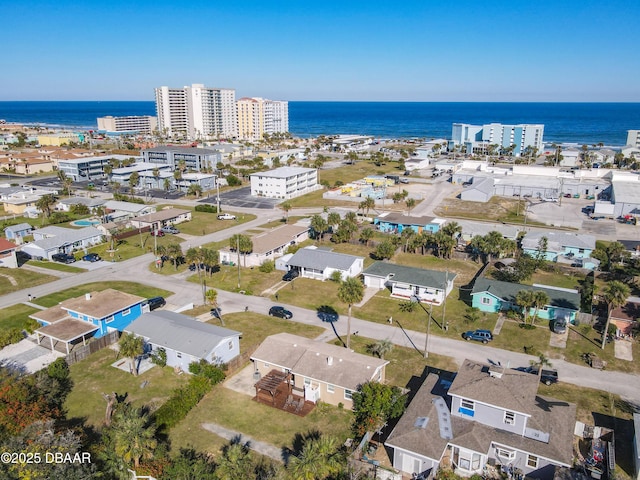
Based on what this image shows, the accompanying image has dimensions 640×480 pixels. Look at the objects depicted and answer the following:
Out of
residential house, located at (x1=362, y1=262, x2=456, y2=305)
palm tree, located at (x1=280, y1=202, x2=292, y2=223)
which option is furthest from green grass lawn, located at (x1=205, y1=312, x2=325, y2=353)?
palm tree, located at (x1=280, y1=202, x2=292, y2=223)

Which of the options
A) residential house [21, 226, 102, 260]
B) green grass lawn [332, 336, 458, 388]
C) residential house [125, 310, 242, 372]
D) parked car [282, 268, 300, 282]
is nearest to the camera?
green grass lawn [332, 336, 458, 388]

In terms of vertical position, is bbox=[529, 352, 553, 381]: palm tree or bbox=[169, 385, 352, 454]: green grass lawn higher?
bbox=[529, 352, 553, 381]: palm tree

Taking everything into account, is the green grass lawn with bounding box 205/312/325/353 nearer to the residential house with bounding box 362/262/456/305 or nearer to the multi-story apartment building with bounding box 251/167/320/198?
the residential house with bounding box 362/262/456/305

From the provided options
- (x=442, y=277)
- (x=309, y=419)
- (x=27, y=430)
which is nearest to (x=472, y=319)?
(x=442, y=277)

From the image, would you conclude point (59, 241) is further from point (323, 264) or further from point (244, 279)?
point (323, 264)

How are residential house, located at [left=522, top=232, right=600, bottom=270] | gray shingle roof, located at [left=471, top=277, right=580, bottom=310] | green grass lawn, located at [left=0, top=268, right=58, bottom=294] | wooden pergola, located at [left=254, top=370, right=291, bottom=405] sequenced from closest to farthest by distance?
wooden pergola, located at [left=254, top=370, right=291, bottom=405] < gray shingle roof, located at [left=471, top=277, right=580, bottom=310] < green grass lawn, located at [left=0, top=268, right=58, bottom=294] < residential house, located at [left=522, top=232, right=600, bottom=270]

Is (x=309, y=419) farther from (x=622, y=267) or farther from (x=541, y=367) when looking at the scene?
(x=622, y=267)
